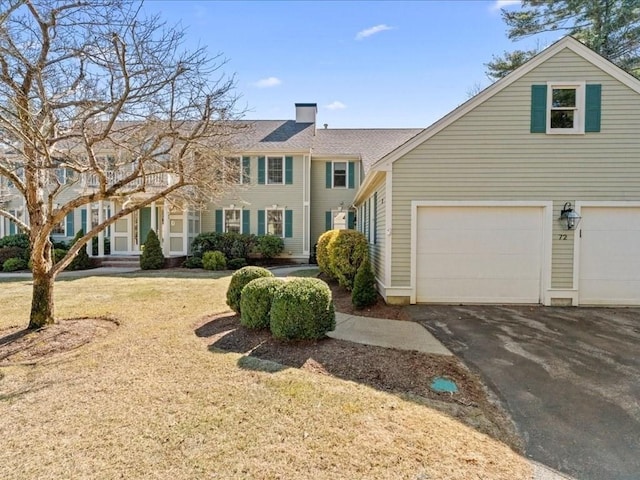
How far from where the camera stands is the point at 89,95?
231 inches

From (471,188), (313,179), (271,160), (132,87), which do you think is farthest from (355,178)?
(132,87)

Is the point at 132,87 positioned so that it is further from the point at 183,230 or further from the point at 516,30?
the point at 516,30

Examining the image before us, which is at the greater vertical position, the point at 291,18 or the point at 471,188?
the point at 291,18

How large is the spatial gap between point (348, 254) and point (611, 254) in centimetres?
586

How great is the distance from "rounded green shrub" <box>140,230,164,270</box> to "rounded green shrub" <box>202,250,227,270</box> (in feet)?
6.22

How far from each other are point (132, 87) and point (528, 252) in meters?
8.37

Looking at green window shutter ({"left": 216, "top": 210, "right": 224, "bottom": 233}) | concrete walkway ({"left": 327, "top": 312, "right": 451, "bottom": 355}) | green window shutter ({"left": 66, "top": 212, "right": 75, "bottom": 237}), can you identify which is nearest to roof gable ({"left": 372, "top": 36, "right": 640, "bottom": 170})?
concrete walkway ({"left": 327, "top": 312, "right": 451, "bottom": 355})

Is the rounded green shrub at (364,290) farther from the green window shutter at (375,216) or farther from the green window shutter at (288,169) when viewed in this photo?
the green window shutter at (288,169)

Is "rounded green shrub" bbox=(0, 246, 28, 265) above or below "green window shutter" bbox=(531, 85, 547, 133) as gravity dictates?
below

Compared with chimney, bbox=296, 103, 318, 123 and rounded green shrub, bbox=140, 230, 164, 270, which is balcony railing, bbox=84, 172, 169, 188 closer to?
rounded green shrub, bbox=140, 230, 164, 270

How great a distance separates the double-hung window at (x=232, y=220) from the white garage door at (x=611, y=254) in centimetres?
1418

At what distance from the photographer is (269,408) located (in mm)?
3354

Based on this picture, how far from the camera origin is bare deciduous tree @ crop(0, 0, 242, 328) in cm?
493

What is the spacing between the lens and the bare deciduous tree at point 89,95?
4926 millimetres
